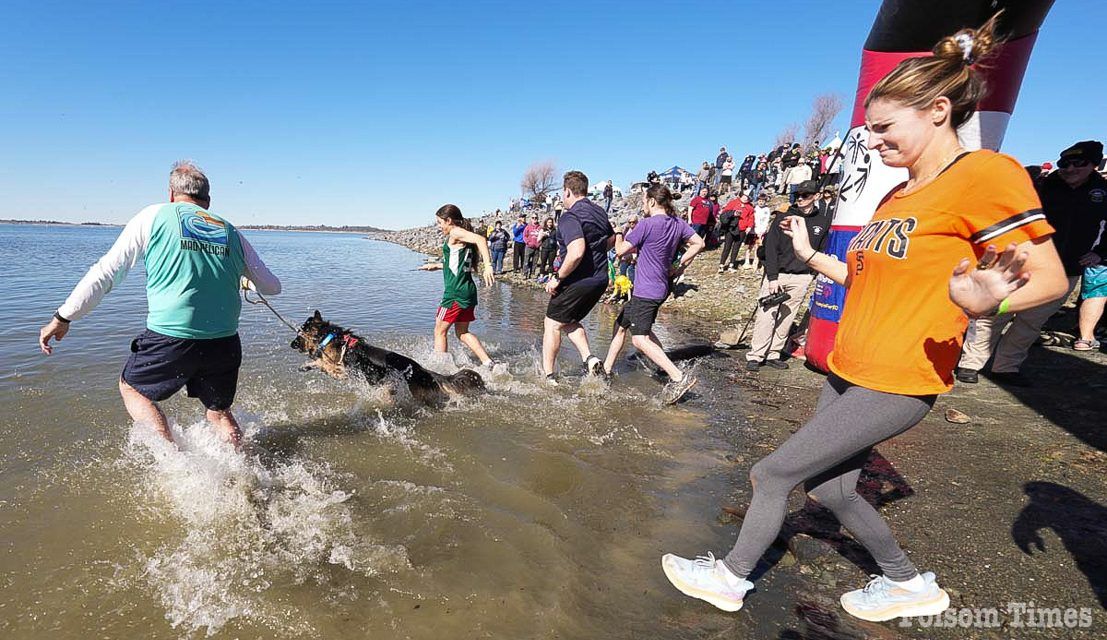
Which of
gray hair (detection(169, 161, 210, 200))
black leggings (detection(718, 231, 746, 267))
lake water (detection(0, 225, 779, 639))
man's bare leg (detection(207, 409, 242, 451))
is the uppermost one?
gray hair (detection(169, 161, 210, 200))

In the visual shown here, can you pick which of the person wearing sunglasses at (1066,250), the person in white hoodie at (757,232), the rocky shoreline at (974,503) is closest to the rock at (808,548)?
the rocky shoreline at (974,503)

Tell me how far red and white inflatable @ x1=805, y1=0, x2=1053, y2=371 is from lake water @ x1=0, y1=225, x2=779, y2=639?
205 centimetres

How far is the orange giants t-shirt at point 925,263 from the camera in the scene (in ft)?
4.86

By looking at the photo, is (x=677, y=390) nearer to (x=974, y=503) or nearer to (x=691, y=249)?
(x=691, y=249)

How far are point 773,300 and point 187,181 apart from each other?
5.85m

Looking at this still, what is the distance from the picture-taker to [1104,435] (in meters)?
3.95

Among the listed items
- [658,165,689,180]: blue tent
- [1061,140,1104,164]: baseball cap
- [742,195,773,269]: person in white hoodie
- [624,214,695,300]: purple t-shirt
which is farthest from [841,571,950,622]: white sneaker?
[658,165,689,180]: blue tent

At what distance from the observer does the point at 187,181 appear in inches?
116

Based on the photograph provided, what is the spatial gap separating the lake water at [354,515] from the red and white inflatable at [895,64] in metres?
2.05

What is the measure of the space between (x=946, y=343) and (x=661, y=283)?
3.59m

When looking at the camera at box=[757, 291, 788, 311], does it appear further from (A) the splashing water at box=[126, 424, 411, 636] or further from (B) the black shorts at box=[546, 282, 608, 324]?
(A) the splashing water at box=[126, 424, 411, 636]

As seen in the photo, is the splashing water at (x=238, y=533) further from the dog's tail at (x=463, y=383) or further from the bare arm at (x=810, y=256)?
the bare arm at (x=810, y=256)

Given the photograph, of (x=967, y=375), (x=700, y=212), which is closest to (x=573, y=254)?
(x=967, y=375)

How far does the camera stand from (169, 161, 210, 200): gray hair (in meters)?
2.94
